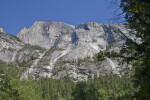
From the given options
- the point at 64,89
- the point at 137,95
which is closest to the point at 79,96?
the point at 137,95

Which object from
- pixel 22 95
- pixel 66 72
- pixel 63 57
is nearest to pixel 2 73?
pixel 22 95

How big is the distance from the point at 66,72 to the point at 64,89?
65.5 m

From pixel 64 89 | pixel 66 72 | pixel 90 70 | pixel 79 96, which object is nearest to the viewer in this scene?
pixel 79 96

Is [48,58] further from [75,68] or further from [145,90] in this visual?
[145,90]

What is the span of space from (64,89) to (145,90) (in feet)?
275

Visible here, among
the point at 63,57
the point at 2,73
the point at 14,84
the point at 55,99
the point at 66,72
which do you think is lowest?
the point at 55,99

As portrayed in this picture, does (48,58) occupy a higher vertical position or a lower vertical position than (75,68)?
higher

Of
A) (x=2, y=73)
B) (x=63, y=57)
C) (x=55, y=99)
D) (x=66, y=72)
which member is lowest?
(x=55, y=99)

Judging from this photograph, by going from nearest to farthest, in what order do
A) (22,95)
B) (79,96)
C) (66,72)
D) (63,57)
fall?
1. (22,95)
2. (79,96)
3. (66,72)
4. (63,57)

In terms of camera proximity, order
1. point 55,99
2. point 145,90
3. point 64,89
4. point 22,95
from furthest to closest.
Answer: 1. point 64,89
2. point 55,99
3. point 22,95
4. point 145,90

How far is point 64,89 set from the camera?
86.3 metres

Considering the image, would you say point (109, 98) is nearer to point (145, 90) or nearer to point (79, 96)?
point (79, 96)

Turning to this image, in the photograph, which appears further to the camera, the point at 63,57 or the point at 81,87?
the point at 63,57

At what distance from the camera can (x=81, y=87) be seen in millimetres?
44188
